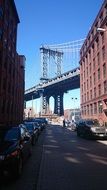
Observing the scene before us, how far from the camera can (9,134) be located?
34.4ft

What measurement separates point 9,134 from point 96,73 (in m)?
49.2

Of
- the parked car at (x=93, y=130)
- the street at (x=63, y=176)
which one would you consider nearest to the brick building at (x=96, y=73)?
the parked car at (x=93, y=130)

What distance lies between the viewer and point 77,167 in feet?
35.7

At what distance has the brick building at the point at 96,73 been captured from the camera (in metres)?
51.5

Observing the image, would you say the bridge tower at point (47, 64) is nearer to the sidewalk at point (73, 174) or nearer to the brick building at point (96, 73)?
the brick building at point (96, 73)

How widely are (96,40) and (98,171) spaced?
5185 centimetres

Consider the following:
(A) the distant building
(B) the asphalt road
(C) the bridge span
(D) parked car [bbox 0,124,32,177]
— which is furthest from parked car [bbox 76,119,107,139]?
(C) the bridge span

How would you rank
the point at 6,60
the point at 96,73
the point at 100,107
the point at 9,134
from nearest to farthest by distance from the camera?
1. the point at 9,134
2. the point at 6,60
3. the point at 100,107
4. the point at 96,73

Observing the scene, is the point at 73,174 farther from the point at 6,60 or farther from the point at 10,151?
the point at 6,60

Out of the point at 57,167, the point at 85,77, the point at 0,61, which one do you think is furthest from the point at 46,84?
the point at 57,167

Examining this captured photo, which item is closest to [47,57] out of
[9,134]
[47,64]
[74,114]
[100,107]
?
[47,64]

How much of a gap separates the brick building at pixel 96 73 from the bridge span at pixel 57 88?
34.4 meters

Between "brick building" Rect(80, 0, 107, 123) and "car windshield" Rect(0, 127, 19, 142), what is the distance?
34.7m

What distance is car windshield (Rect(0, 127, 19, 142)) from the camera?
1008 cm
